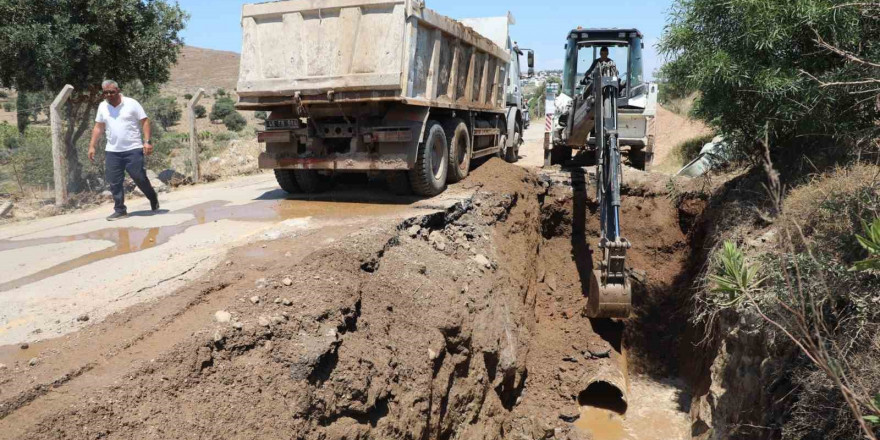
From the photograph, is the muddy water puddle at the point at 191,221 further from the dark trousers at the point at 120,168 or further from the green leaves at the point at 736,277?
the green leaves at the point at 736,277

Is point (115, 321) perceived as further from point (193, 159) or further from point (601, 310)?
point (193, 159)

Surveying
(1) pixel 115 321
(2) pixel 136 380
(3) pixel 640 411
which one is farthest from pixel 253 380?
(3) pixel 640 411

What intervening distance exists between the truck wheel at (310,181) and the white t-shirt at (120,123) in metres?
2.13

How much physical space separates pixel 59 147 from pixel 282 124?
4.31 m

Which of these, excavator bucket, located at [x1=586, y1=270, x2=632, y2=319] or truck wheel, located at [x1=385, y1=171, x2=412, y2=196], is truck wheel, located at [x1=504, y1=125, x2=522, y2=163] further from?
excavator bucket, located at [x1=586, y1=270, x2=632, y2=319]

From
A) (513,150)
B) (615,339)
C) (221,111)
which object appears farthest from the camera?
(221,111)

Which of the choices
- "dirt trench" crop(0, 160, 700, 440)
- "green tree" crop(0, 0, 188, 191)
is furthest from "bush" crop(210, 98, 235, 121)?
"dirt trench" crop(0, 160, 700, 440)

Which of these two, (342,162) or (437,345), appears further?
(342,162)

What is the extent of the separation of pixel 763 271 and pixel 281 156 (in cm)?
580

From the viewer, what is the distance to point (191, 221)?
6.93 metres

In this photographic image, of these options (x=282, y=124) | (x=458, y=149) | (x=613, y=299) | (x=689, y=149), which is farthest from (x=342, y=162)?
(x=689, y=149)

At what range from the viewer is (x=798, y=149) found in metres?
6.65

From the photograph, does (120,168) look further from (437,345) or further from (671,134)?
(671,134)

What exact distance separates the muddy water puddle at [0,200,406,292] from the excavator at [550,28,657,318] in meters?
2.52
